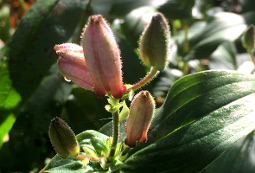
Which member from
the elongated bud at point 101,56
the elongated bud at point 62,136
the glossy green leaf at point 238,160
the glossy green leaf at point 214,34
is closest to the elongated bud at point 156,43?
the elongated bud at point 101,56

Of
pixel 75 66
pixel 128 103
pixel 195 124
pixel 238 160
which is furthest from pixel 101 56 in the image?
pixel 238 160

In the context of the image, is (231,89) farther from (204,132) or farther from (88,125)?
(88,125)

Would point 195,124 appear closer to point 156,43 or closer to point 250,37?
point 156,43

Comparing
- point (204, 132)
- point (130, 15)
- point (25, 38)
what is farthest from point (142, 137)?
point (130, 15)

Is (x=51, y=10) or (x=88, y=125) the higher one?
(x=51, y=10)

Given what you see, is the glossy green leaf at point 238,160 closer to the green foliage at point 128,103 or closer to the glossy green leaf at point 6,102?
the green foliage at point 128,103

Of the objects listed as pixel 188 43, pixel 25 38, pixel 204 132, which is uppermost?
pixel 25 38

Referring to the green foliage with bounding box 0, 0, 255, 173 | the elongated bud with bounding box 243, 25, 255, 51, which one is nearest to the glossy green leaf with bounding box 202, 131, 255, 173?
the green foliage with bounding box 0, 0, 255, 173

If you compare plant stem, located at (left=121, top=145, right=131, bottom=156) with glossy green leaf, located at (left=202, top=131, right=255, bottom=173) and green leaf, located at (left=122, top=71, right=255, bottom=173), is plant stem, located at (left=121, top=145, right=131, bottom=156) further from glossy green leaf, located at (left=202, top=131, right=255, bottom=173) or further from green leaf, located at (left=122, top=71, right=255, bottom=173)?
glossy green leaf, located at (left=202, top=131, right=255, bottom=173)
